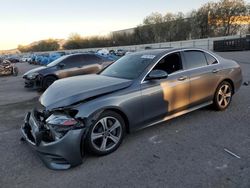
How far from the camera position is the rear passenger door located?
16.8 feet

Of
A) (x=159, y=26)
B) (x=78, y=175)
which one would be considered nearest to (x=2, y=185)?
(x=78, y=175)

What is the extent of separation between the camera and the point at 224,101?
5887mm

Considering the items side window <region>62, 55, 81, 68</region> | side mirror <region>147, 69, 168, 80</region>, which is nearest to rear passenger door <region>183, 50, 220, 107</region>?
side mirror <region>147, 69, 168, 80</region>

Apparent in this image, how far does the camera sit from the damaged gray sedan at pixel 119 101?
354 centimetres

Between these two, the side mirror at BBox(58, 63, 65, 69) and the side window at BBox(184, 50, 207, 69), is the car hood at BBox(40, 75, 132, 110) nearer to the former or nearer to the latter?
the side window at BBox(184, 50, 207, 69)

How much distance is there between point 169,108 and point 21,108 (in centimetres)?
469

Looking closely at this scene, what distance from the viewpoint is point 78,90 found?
4039mm

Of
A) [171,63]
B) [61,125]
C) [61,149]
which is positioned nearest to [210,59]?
[171,63]

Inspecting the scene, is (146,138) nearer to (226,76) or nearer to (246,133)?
(246,133)

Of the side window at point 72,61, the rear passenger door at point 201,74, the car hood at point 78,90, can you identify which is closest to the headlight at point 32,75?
the side window at point 72,61

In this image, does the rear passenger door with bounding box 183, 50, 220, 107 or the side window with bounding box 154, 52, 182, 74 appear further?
the rear passenger door with bounding box 183, 50, 220, 107

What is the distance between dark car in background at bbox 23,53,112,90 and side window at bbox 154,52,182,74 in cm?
651

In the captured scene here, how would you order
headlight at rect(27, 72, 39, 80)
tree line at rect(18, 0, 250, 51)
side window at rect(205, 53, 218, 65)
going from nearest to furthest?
1. side window at rect(205, 53, 218, 65)
2. headlight at rect(27, 72, 39, 80)
3. tree line at rect(18, 0, 250, 51)

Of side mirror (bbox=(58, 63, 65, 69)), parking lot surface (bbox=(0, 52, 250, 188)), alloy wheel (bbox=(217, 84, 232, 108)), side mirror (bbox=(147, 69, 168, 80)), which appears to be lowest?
parking lot surface (bbox=(0, 52, 250, 188))
